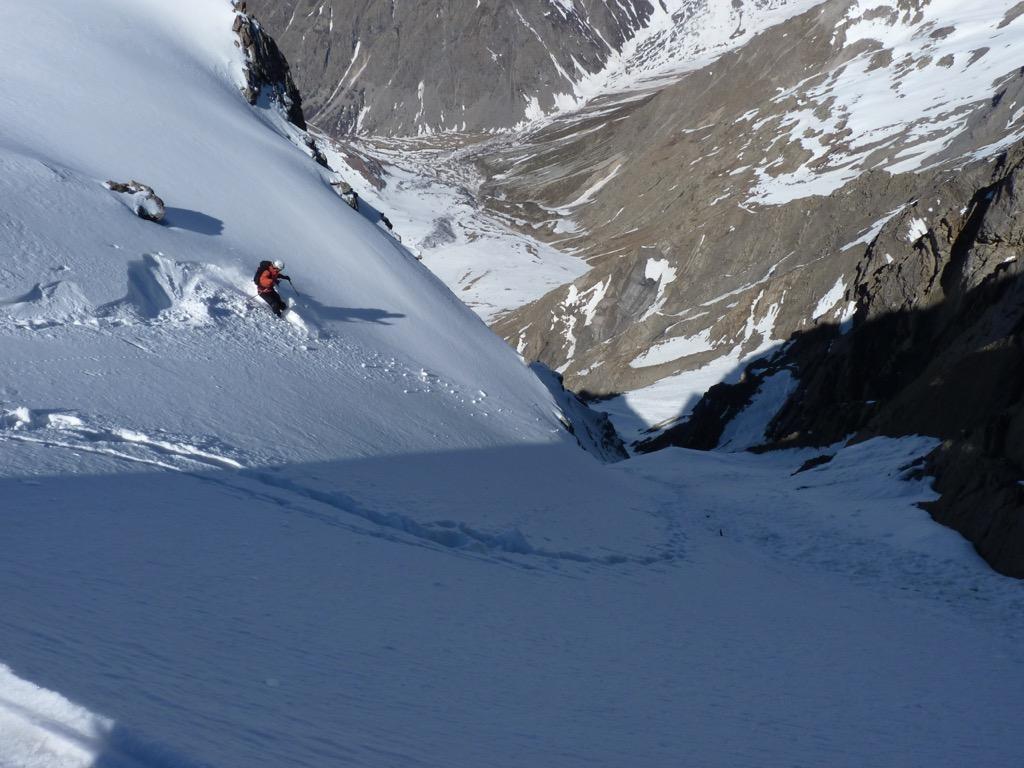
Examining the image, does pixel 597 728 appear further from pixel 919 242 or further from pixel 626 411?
pixel 626 411

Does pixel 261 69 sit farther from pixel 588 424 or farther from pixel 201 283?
pixel 201 283

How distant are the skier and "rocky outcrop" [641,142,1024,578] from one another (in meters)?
11.5

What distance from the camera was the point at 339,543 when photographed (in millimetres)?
7398

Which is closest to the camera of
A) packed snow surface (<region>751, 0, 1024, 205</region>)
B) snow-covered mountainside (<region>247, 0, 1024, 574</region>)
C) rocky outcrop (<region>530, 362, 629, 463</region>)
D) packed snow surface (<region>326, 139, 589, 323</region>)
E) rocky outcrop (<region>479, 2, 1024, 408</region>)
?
snow-covered mountainside (<region>247, 0, 1024, 574</region>)

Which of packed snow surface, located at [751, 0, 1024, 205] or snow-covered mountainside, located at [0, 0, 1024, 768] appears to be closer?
snow-covered mountainside, located at [0, 0, 1024, 768]

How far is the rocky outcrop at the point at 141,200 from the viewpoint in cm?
1386

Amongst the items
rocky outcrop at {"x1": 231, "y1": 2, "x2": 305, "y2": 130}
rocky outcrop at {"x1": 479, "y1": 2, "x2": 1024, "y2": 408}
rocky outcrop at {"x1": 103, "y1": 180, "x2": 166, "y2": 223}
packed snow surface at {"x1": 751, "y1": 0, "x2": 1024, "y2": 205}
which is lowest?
packed snow surface at {"x1": 751, "y1": 0, "x2": 1024, "y2": 205}

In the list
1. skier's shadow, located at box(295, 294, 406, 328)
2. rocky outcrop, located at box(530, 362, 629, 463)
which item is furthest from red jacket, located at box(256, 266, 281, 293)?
rocky outcrop, located at box(530, 362, 629, 463)

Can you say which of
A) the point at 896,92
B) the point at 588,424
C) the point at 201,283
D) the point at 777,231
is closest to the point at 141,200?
the point at 201,283

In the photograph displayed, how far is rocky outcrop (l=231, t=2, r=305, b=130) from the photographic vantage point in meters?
27.9

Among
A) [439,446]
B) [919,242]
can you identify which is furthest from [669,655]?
[919,242]

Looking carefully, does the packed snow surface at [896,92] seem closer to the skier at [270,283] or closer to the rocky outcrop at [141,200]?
the skier at [270,283]

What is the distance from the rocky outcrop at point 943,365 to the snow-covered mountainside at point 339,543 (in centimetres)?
88

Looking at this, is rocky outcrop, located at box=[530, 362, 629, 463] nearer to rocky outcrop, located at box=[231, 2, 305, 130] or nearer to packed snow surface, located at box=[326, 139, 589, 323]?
rocky outcrop, located at box=[231, 2, 305, 130]
